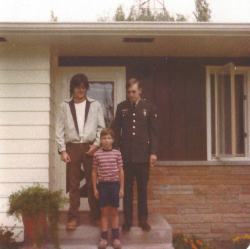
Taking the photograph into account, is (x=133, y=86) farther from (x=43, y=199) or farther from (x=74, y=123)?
(x=43, y=199)

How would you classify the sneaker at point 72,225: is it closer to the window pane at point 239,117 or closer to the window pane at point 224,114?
the window pane at point 224,114

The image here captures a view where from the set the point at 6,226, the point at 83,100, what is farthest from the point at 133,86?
the point at 6,226

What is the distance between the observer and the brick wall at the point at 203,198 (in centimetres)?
516

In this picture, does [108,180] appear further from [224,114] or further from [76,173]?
[224,114]

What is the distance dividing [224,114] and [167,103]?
2.67 ft

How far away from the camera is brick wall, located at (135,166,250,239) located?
16.9 feet

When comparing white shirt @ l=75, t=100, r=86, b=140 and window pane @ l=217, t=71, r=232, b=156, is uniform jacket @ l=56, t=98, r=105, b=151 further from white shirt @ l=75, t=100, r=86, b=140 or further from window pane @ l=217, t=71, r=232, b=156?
window pane @ l=217, t=71, r=232, b=156

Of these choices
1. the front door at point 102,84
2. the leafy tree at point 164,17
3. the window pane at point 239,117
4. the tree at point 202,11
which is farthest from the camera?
the tree at point 202,11

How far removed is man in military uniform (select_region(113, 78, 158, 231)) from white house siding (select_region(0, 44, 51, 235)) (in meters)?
1.09

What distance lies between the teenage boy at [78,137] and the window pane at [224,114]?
6.41ft

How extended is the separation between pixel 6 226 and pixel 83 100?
5.57ft

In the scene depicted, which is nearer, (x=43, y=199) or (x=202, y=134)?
(x=43, y=199)

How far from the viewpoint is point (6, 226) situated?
4.36 metres

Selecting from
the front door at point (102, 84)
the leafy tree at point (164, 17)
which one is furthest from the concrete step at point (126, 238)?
the leafy tree at point (164, 17)
